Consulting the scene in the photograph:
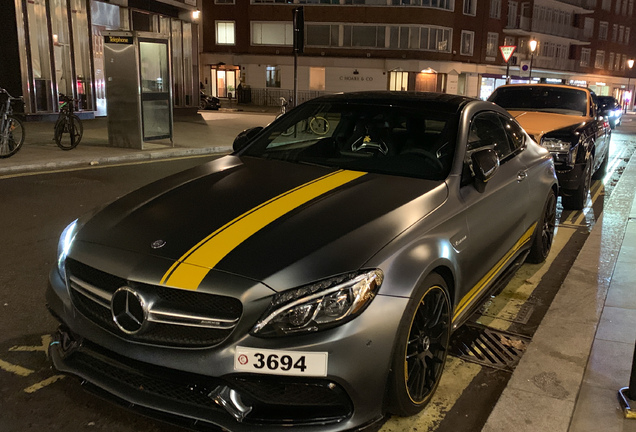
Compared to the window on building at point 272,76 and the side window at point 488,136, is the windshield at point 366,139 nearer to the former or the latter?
the side window at point 488,136

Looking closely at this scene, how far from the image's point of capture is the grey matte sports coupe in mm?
2480

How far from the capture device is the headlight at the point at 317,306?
97.9 inches

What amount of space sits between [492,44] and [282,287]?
51.1 meters

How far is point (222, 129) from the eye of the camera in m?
19.2

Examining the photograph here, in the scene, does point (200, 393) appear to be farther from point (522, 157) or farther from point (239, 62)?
point (239, 62)

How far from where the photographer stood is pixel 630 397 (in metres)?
3.25

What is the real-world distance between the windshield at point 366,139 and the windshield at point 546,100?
6.11 m

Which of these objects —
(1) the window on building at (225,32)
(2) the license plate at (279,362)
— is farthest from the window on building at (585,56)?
(2) the license plate at (279,362)

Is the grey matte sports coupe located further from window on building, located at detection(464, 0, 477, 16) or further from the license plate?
window on building, located at detection(464, 0, 477, 16)

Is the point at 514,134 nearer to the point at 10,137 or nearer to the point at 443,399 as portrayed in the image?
the point at 443,399

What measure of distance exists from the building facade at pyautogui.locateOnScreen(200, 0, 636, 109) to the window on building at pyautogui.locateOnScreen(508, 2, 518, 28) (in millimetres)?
93

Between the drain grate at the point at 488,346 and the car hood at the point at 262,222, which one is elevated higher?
the car hood at the point at 262,222

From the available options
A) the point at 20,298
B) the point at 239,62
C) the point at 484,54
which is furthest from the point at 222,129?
Answer: the point at 484,54

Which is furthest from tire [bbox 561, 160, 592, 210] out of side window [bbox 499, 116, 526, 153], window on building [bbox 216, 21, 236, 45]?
window on building [bbox 216, 21, 236, 45]
